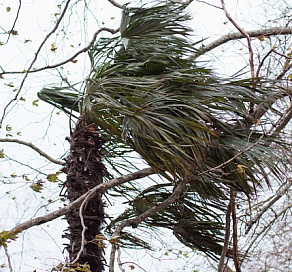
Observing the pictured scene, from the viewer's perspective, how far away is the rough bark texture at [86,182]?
1950 mm

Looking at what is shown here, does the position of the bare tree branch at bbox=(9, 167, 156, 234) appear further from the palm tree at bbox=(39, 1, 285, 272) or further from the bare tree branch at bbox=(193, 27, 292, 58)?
the bare tree branch at bbox=(193, 27, 292, 58)

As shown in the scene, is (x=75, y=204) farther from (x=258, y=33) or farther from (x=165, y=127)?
(x=258, y=33)

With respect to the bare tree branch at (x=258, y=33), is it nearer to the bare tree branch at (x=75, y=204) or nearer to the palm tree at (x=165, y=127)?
the palm tree at (x=165, y=127)

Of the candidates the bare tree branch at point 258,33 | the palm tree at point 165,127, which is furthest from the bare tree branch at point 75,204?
the bare tree branch at point 258,33

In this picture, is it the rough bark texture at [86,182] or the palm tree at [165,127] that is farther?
the rough bark texture at [86,182]

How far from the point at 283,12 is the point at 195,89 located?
0.93 meters

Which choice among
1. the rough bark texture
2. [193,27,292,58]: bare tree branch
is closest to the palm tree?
the rough bark texture

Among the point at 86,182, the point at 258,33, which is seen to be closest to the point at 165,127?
the point at 86,182

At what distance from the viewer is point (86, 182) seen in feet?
6.45

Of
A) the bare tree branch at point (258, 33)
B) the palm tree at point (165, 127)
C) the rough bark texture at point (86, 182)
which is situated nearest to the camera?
the palm tree at point (165, 127)

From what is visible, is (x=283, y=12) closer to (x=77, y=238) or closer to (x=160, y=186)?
(x=160, y=186)

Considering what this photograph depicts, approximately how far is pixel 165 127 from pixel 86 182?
0.55m

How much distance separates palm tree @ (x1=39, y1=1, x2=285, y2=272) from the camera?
60.6 inches

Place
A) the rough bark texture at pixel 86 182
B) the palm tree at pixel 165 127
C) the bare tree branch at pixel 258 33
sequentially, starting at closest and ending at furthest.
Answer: the palm tree at pixel 165 127 → the rough bark texture at pixel 86 182 → the bare tree branch at pixel 258 33
